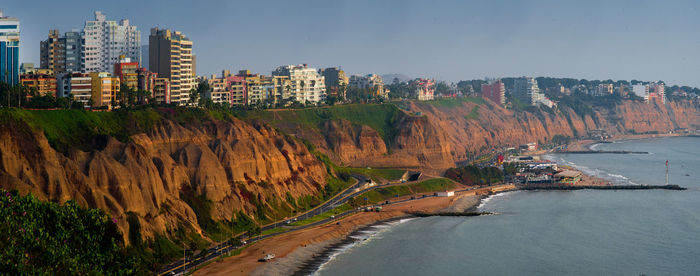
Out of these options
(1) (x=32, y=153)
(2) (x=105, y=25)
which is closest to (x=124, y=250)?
(1) (x=32, y=153)

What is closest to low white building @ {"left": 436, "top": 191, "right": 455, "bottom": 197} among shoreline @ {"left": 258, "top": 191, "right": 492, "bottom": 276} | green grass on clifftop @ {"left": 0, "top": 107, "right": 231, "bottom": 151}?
shoreline @ {"left": 258, "top": 191, "right": 492, "bottom": 276}

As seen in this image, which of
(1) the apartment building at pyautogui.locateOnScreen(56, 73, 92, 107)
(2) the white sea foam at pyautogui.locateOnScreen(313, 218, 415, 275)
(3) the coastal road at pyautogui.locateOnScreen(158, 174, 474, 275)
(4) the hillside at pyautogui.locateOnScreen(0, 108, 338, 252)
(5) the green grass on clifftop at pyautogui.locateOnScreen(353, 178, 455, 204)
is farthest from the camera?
(5) the green grass on clifftop at pyautogui.locateOnScreen(353, 178, 455, 204)

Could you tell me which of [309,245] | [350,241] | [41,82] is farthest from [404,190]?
[41,82]

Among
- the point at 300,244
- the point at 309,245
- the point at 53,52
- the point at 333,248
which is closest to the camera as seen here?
the point at 300,244

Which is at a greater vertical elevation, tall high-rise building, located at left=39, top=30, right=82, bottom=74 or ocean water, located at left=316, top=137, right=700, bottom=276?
tall high-rise building, located at left=39, top=30, right=82, bottom=74

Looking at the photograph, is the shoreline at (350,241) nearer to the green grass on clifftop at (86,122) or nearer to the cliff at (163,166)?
the cliff at (163,166)

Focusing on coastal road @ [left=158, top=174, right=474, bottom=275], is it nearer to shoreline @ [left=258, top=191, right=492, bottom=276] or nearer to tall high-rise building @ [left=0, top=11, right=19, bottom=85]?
shoreline @ [left=258, top=191, right=492, bottom=276]

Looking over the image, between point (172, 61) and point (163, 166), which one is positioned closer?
point (163, 166)

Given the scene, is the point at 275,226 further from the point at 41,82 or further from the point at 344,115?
the point at 344,115
